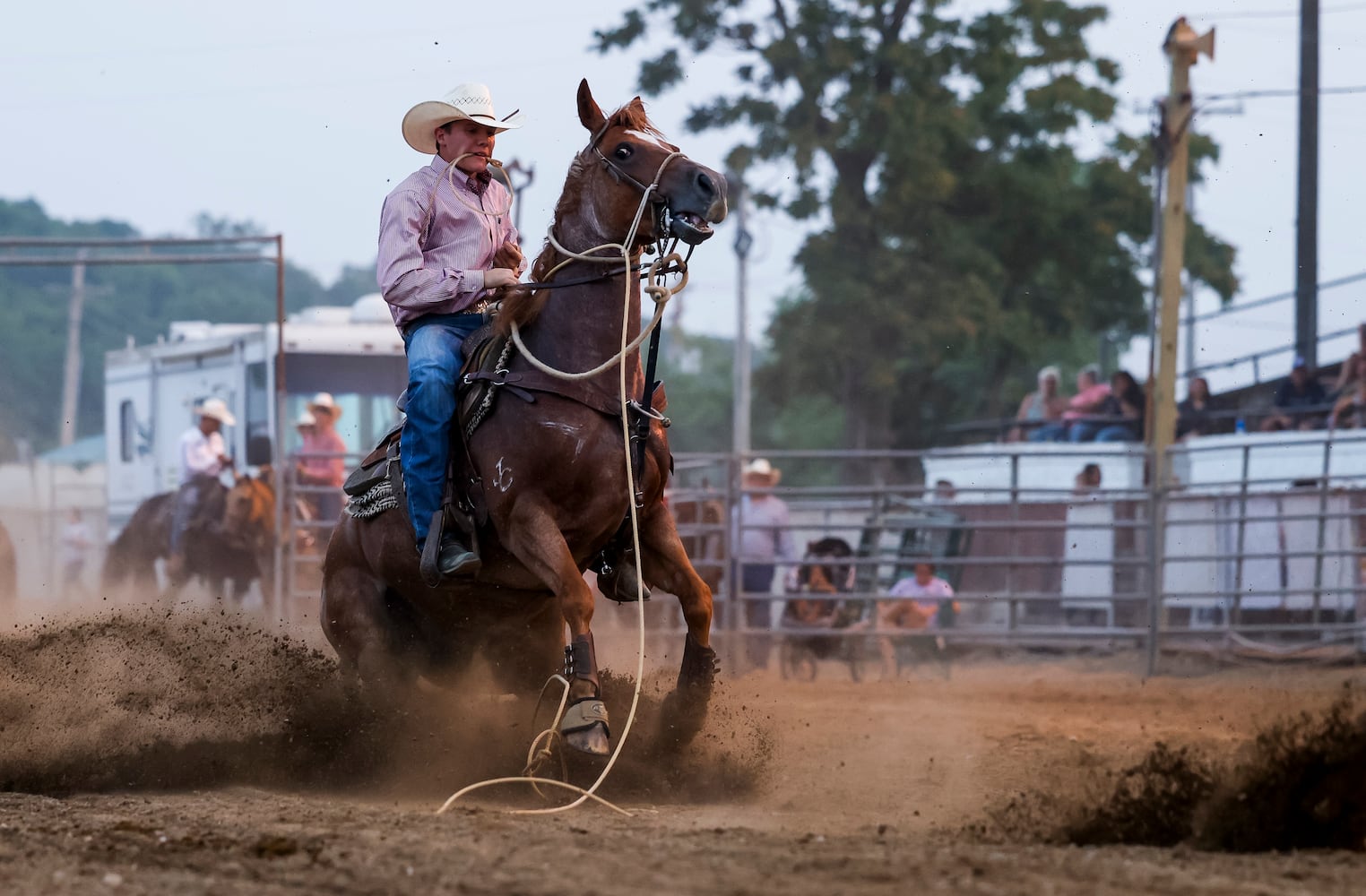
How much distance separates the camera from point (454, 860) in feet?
13.5

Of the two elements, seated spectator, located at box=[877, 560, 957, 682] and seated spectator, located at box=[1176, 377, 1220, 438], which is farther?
seated spectator, located at box=[1176, 377, 1220, 438]

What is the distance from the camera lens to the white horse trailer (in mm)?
17750

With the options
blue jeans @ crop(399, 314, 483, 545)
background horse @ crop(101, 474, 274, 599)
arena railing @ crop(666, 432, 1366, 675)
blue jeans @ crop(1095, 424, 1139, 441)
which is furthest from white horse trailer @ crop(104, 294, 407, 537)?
blue jeans @ crop(399, 314, 483, 545)

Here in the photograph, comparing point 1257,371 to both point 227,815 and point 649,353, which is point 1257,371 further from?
point 227,815

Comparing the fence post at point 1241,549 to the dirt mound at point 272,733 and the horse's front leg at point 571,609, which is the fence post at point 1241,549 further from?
the horse's front leg at point 571,609

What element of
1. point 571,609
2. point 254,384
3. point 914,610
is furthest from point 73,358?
point 571,609

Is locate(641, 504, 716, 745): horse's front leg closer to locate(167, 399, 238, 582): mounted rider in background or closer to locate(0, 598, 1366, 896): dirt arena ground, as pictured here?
locate(0, 598, 1366, 896): dirt arena ground

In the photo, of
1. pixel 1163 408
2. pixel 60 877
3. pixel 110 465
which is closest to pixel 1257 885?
pixel 60 877

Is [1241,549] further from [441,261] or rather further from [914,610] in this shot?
[441,261]

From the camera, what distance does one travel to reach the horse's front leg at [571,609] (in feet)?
18.3

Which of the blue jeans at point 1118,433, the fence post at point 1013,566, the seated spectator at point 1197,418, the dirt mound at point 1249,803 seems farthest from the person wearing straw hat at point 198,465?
the dirt mound at point 1249,803

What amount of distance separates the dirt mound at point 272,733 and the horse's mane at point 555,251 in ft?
5.20

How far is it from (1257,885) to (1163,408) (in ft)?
36.1

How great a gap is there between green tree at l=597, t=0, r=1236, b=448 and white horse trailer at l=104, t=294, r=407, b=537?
885 centimetres
